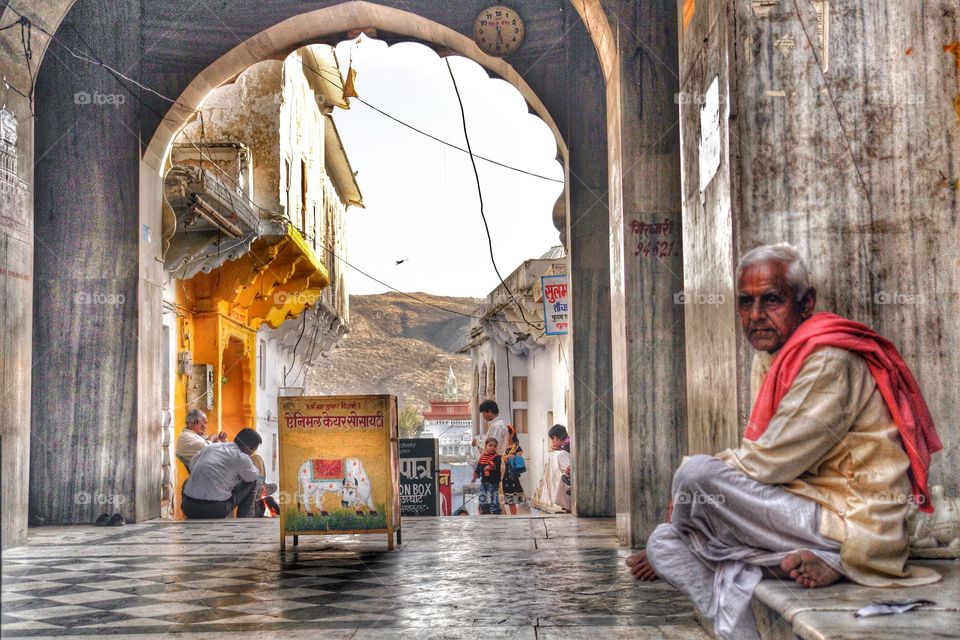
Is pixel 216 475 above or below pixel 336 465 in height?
below

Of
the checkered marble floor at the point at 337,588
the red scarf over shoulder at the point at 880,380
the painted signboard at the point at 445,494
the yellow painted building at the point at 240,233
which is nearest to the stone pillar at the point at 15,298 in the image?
the checkered marble floor at the point at 337,588

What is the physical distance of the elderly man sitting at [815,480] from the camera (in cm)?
362

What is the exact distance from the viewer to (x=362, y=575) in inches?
262

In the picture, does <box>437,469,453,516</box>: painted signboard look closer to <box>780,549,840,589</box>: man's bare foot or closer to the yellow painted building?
the yellow painted building

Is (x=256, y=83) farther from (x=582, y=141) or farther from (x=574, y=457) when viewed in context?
(x=574, y=457)

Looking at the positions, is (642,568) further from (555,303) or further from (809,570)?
(555,303)

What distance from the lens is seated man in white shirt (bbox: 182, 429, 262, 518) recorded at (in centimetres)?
1109

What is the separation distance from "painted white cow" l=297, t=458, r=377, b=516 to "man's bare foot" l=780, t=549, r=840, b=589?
458cm

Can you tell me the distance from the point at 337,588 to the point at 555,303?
27.8 ft

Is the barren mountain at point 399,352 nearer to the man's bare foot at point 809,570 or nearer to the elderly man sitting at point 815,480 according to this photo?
the elderly man sitting at point 815,480

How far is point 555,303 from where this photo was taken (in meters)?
14.2

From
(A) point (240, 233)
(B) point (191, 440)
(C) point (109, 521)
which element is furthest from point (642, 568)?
(A) point (240, 233)

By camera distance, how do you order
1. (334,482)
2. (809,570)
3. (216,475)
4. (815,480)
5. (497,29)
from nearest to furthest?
(809,570) < (815,480) < (334,482) < (216,475) < (497,29)

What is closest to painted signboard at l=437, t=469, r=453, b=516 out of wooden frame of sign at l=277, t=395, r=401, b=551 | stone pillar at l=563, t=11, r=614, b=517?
stone pillar at l=563, t=11, r=614, b=517
